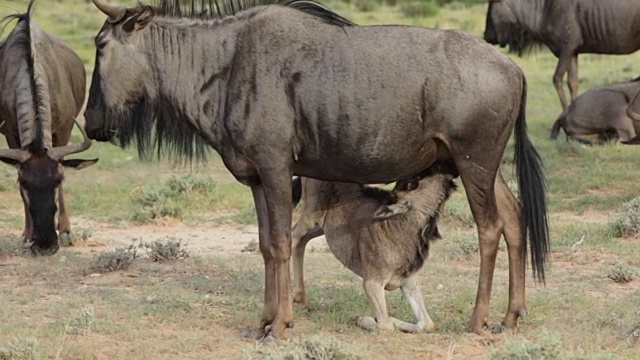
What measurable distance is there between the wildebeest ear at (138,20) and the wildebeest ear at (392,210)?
176 centimetres

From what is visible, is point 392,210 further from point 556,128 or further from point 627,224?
point 556,128

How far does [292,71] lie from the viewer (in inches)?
Result: 265

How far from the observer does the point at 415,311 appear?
23.0 ft

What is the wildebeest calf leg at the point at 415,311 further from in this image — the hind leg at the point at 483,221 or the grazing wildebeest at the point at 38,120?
the grazing wildebeest at the point at 38,120

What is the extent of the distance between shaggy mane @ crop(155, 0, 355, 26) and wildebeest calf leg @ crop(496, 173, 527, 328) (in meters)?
1.36

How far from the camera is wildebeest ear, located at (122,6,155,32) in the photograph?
6.99 m

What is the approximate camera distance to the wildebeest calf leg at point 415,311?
273 inches

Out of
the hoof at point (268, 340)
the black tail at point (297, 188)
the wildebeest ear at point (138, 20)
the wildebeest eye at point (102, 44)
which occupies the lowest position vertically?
the hoof at point (268, 340)

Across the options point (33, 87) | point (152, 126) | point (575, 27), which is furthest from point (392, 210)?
point (575, 27)

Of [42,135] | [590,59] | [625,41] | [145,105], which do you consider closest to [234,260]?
[42,135]

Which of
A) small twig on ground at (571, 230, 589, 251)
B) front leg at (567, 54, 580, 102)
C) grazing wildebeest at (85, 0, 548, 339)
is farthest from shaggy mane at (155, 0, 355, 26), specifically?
front leg at (567, 54, 580, 102)

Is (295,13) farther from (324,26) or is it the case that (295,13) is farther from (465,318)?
(465,318)

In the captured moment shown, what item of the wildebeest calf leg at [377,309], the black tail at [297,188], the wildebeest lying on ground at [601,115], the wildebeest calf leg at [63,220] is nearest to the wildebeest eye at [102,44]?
the black tail at [297,188]

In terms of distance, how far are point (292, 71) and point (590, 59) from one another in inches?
607
